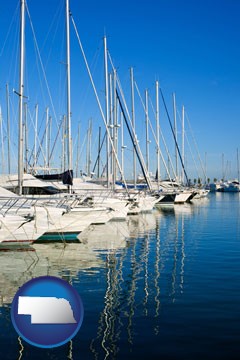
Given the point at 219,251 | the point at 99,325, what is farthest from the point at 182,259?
the point at 99,325

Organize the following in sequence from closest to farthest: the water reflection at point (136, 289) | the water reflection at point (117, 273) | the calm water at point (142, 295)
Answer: the calm water at point (142, 295), the water reflection at point (136, 289), the water reflection at point (117, 273)

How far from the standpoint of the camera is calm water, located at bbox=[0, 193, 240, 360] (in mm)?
7633

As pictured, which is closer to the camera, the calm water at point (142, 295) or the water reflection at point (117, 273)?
the calm water at point (142, 295)

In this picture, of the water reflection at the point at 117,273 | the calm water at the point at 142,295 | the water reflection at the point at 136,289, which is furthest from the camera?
the water reflection at the point at 117,273

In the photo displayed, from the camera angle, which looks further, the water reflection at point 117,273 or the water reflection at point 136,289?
→ the water reflection at point 117,273

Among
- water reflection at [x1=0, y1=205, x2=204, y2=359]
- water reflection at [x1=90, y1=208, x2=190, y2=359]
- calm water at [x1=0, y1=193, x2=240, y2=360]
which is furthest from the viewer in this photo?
water reflection at [x1=0, y1=205, x2=204, y2=359]

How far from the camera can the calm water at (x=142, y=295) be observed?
7633mm

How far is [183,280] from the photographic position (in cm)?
1296

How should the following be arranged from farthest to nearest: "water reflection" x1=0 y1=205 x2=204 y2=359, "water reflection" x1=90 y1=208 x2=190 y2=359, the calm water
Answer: "water reflection" x1=0 y1=205 x2=204 y2=359 < "water reflection" x1=90 y1=208 x2=190 y2=359 < the calm water

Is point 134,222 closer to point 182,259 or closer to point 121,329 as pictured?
point 182,259

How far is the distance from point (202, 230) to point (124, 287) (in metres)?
16.1

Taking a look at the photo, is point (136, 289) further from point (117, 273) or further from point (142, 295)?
point (117, 273)

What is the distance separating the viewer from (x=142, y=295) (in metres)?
11.1

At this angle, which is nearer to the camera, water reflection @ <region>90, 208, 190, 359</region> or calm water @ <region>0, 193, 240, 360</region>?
calm water @ <region>0, 193, 240, 360</region>
